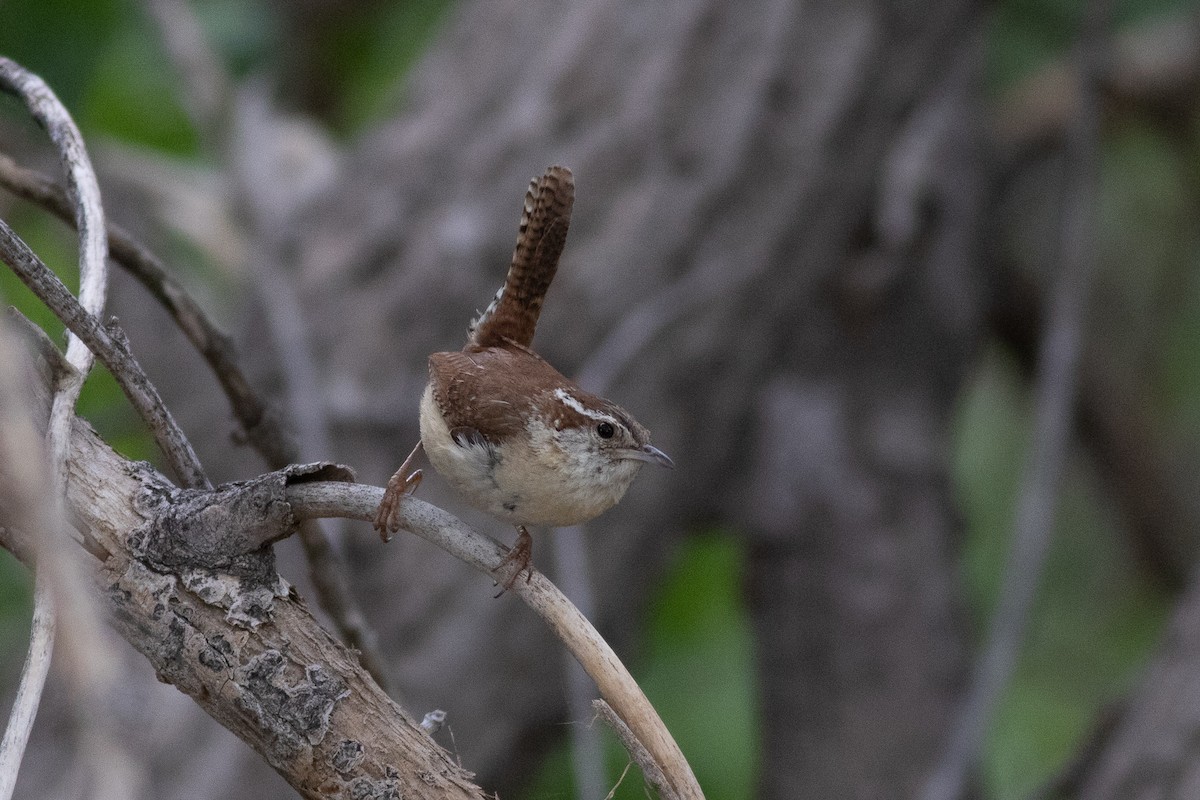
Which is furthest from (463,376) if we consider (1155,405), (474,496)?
(1155,405)

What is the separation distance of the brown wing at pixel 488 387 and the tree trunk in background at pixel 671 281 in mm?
1671

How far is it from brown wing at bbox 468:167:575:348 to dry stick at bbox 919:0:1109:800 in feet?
7.23

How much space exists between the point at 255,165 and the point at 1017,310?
3.37 meters

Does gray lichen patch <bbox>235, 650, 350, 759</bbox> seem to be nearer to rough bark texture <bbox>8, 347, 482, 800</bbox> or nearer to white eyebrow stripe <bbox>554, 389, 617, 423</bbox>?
rough bark texture <bbox>8, 347, 482, 800</bbox>

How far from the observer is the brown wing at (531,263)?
1.82m

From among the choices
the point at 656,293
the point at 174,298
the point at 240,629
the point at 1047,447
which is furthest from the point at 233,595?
the point at 1047,447

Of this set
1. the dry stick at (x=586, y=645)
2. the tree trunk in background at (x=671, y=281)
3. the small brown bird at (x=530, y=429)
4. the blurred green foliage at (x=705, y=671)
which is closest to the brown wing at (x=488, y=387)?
the small brown bird at (x=530, y=429)

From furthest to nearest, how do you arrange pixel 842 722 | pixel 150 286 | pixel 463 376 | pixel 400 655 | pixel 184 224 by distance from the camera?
pixel 184 224 < pixel 842 722 < pixel 400 655 < pixel 463 376 < pixel 150 286

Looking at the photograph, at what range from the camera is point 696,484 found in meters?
4.16

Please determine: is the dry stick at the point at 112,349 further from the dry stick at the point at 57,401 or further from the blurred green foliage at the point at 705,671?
the blurred green foliage at the point at 705,671

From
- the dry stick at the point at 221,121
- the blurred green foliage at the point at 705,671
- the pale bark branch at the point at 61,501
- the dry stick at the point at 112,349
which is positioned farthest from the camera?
the blurred green foliage at the point at 705,671

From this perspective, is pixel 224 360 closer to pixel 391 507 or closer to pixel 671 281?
pixel 391 507

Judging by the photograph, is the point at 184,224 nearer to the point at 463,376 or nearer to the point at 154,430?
the point at 463,376

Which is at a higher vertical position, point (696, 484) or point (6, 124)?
point (696, 484)
